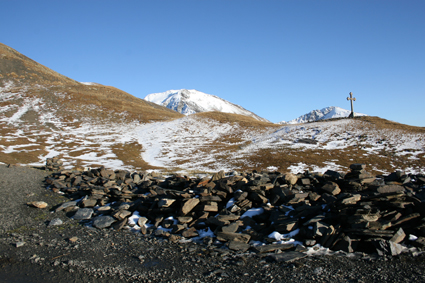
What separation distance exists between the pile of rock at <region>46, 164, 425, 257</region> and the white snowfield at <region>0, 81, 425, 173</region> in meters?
18.2

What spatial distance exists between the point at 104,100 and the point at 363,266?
87.3 m

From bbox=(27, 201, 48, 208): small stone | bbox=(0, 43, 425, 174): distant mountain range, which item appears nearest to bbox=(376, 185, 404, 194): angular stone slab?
bbox=(27, 201, 48, 208): small stone

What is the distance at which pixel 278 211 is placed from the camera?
34.5ft

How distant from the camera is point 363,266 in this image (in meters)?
7.13

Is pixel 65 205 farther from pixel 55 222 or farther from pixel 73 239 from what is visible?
pixel 73 239

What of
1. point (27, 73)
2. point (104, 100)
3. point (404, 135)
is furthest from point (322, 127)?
point (27, 73)

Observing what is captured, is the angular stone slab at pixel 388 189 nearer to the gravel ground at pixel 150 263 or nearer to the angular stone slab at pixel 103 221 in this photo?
the gravel ground at pixel 150 263

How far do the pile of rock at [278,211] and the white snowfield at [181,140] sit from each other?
718 inches

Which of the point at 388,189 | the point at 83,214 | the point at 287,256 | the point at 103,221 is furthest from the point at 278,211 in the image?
the point at 83,214

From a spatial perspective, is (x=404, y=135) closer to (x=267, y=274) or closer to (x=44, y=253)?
(x=267, y=274)

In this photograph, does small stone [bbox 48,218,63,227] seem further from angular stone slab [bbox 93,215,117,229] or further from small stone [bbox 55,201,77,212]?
small stone [bbox 55,201,77,212]

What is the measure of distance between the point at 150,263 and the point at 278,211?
17.8 feet

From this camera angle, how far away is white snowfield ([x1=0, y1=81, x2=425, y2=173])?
123ft

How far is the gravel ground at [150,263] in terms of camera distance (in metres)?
6.82
